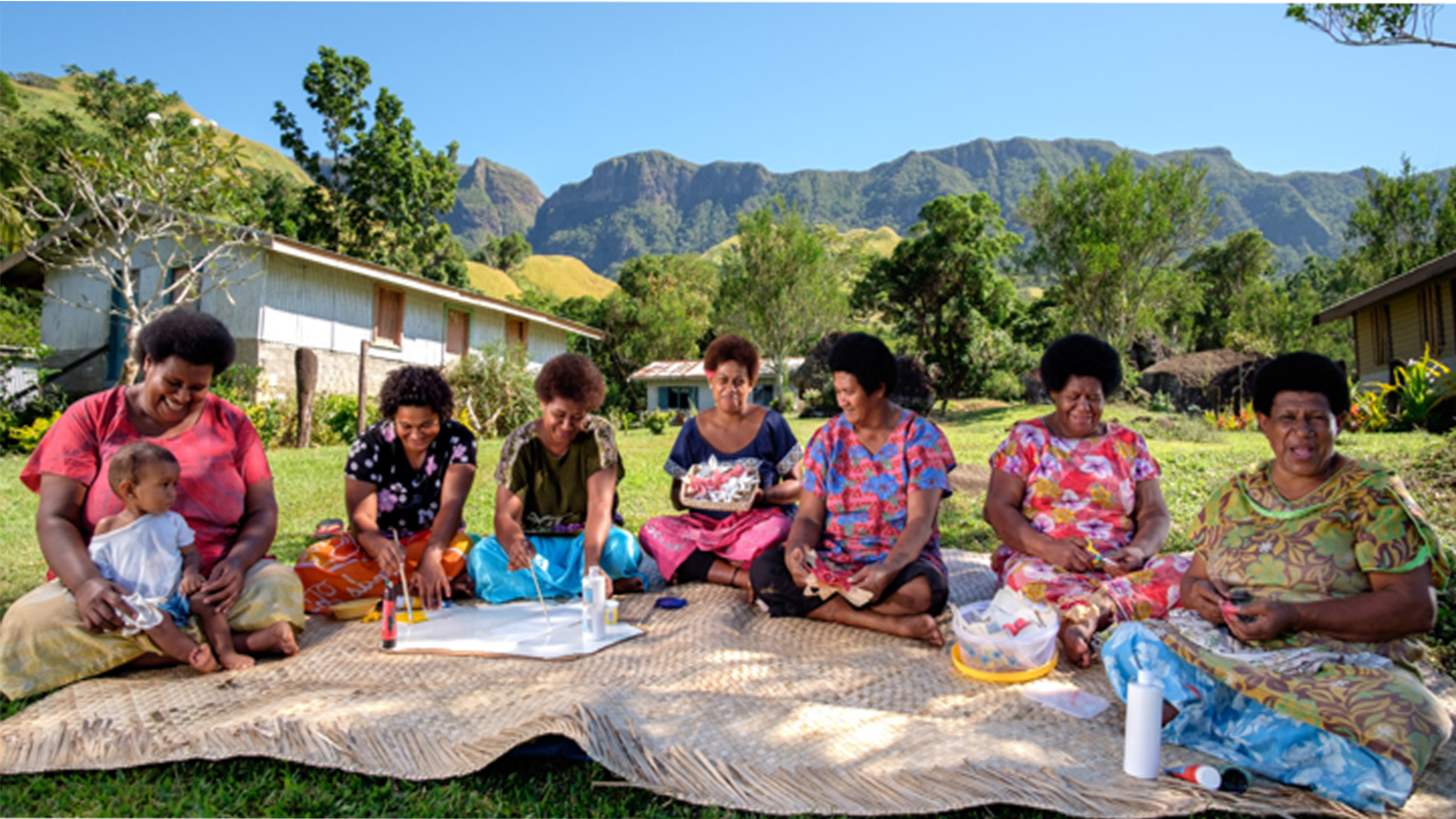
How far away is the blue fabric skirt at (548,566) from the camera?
14.1ft

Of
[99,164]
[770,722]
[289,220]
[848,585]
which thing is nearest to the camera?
[770,722]

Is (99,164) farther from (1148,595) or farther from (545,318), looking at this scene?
(1148,595)

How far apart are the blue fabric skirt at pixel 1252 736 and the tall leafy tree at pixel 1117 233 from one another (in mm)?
20982

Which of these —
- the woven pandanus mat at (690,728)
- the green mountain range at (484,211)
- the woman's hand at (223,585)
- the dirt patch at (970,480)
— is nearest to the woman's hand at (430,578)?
the woven pandanus mat at (690,728)

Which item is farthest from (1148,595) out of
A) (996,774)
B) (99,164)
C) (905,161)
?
(905,161)

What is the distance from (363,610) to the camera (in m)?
4.09

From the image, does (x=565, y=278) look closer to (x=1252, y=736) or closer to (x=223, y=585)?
(x=223, y=585)

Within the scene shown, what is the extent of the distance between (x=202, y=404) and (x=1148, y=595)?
4.11 metres

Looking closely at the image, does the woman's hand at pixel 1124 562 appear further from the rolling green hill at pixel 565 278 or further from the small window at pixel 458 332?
the rolling green hill at pixel 565 278

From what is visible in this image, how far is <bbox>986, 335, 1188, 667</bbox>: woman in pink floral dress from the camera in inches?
139

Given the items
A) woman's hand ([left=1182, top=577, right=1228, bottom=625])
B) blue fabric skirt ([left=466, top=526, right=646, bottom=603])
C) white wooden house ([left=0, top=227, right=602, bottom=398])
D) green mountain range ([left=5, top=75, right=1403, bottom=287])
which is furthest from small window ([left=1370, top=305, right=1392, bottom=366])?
green mountain range ([left=5, top=75, right=1403, bottom=287])

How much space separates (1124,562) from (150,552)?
12.8ft

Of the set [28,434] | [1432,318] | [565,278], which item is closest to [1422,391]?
[1432,318]

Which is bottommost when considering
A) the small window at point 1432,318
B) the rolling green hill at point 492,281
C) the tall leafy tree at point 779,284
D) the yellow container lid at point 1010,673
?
the yellow container lid at point 1010,673
